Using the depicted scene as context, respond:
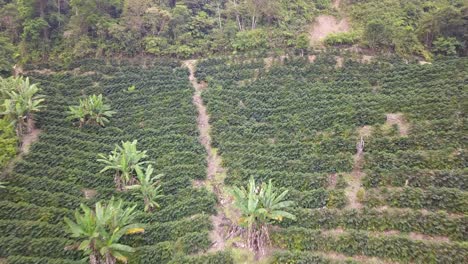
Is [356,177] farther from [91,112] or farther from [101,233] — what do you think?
[91,112]

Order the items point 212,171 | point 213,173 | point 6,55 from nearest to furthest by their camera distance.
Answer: point 213,173
point 212,171
point 6,55

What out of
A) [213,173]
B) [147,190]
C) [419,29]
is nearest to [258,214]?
[147,190]

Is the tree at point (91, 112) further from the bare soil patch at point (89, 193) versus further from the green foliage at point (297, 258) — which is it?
the green foliage at point (297, 258)

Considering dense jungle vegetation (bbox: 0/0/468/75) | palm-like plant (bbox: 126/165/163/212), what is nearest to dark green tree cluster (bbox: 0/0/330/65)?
dense jungle vegetation (bbox: 0/0/468/75)

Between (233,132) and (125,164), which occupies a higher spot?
(125,164)

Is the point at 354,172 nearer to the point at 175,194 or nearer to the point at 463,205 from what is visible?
the point at 463,205

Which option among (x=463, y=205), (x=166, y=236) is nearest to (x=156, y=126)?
(x=166, y=236)

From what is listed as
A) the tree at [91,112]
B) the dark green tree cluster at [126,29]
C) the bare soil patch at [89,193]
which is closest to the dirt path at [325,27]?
the dark green tree cluster at [126,29]
